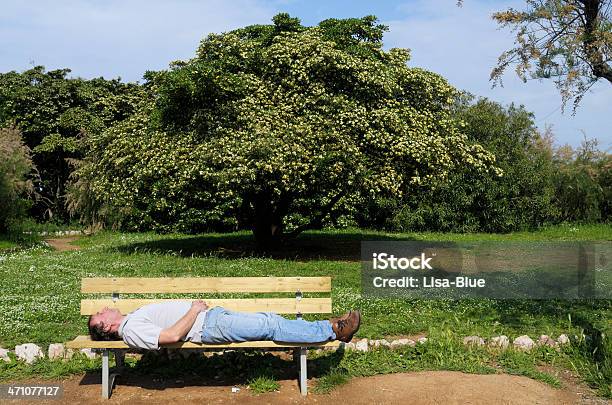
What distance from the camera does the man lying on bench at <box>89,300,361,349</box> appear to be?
16.8 ft

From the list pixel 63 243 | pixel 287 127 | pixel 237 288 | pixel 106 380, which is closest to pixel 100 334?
pixel 106 380

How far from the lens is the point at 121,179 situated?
13.7 m

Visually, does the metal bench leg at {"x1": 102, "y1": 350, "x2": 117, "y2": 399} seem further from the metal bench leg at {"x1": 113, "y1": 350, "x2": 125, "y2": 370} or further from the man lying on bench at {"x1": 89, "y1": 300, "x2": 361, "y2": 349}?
the metal bench leg at {"x1": 113, "y1": 350, "x2": 125, "y2": 370}

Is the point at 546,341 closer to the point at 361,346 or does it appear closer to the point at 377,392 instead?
the point at 361,346

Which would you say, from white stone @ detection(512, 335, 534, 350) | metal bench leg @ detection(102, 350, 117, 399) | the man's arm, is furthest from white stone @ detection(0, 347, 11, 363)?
white stone @ detection(512, 335, 534, 350)

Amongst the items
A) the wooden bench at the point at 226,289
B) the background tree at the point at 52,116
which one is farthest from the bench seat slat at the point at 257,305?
the background tree at the point at 52,116

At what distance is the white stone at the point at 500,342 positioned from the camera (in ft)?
20.4

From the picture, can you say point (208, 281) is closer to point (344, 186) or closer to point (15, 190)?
point (344, 186)

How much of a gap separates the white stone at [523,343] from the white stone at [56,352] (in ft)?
14.4

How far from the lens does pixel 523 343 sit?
629cm

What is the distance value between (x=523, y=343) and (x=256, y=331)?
2.80 meters

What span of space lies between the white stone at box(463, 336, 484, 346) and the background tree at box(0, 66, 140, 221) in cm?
1921

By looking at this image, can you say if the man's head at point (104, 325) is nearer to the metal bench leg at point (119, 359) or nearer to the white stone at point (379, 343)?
the metal bench leg at point (119, 359)

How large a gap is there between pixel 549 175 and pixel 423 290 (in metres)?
14.1
